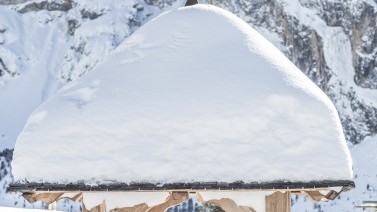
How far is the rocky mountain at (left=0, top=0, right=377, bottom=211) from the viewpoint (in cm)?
11794

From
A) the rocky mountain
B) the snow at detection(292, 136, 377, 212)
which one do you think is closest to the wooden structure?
the snow at detection(292, 136, 377, 212)

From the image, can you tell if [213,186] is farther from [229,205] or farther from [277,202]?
[277,202]

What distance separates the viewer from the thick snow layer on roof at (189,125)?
6.04 meters

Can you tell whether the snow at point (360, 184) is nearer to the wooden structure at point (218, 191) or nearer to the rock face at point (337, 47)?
the rock face at point (337, 47)

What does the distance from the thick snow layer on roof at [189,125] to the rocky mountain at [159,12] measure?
89.2 meters

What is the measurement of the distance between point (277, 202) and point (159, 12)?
421 ft

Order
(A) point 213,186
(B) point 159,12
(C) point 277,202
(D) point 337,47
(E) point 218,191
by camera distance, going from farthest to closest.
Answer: (B) point 159,12 < (D) point 337,47 < (C) point 277,202 < (E) point 218,191 < (A) point 213,186

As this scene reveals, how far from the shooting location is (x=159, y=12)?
134 meters

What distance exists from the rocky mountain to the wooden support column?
292 ft

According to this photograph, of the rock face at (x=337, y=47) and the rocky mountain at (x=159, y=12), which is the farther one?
the rocky mountain at (x=159, y=12)

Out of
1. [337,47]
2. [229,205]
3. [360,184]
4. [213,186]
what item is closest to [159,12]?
[337,47]

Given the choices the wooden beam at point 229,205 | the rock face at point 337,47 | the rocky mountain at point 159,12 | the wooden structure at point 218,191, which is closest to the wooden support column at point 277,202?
the wooden structure at point 218,191

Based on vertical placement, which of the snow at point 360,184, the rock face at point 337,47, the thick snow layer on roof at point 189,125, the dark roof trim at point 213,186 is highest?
the rock face at point 337,47

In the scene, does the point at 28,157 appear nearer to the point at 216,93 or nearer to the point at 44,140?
the point at 44,140
